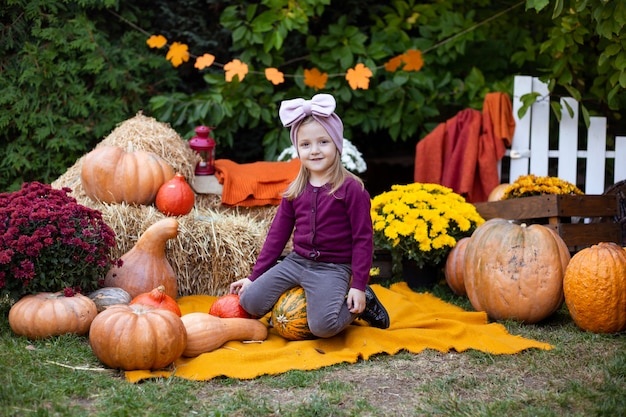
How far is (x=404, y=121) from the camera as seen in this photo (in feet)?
21.5

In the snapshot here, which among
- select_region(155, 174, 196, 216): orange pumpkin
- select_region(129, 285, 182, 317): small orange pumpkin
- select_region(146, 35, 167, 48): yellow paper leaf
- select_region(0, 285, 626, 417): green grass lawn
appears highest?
select_region(146, 35, 167, 48): yellow paper leaf

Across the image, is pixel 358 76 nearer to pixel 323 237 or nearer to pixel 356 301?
pixel 323 237

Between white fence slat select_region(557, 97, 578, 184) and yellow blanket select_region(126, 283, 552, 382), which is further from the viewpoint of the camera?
white fence slat select_region(557, 97, 578, 184)

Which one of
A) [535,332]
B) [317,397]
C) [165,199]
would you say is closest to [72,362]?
[317,397]

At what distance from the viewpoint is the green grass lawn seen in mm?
2611

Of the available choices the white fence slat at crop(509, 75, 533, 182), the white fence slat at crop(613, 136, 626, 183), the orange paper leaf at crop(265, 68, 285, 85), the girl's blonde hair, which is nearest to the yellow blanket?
the girl's blonde hair

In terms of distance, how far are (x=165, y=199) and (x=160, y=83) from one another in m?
2.20

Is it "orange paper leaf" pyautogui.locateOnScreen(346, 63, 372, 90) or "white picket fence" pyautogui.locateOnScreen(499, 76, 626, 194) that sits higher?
"orange paper leaf" pyautogui.locateOnScreen(346, 63, 372, 90)

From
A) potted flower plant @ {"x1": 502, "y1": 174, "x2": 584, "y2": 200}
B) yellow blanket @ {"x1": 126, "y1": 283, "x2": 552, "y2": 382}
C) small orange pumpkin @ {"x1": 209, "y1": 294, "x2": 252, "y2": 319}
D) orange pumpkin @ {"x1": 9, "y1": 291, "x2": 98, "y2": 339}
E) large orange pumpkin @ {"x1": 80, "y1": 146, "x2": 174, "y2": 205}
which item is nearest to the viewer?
yellow blanket @ {"x1": 126, "y1": 283, "x2": 552, "y2": 382}

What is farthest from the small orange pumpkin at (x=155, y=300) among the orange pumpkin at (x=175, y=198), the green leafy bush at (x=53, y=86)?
the green leafy bush at (x=53, y=86)

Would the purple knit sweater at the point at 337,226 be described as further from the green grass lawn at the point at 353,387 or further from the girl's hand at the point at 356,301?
the green grass lawn at the point at 353,387

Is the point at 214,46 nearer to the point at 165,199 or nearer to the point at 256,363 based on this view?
the point at 165,199

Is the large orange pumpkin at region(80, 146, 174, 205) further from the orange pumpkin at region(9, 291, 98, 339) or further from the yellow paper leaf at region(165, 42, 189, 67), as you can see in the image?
the yellow paper leaf at region(165, 42, 189, 67)

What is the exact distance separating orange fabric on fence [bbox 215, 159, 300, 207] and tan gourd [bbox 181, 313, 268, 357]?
172 cm
